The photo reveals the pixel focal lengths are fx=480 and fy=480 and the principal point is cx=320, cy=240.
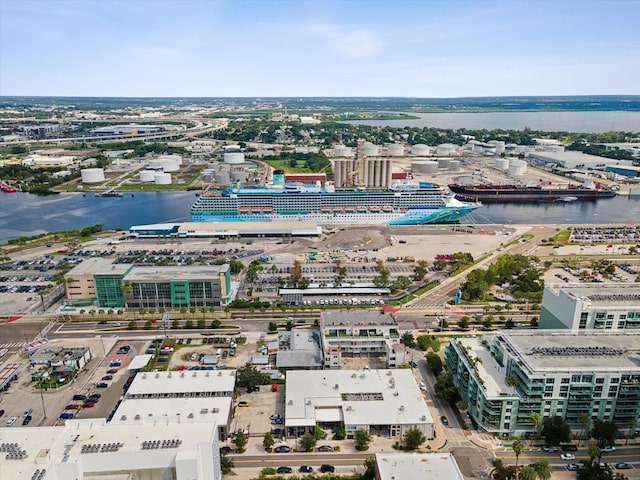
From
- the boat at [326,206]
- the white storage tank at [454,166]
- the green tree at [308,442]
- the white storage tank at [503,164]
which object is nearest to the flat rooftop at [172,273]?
the green tree at [308,442]

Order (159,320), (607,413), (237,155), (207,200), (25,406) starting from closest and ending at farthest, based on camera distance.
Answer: (607,413) < (25,406) < (159,320) < (207,200) < (237,155)

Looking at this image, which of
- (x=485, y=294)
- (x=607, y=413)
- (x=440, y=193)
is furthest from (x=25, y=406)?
(x=440, y=193)

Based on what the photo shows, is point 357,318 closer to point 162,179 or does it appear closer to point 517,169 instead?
point 162,179

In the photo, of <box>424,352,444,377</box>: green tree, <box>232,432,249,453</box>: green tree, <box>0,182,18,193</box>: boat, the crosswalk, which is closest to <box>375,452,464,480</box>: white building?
<box>232,432,249,453</box>: green tree

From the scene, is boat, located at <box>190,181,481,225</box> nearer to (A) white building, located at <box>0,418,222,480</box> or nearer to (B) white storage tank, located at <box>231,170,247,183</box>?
(B) white storage tank, located at <box>231,170,247,183</box>

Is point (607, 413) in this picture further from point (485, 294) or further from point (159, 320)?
point (159, 320)

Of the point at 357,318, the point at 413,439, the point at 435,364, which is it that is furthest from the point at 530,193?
the point at 413,439
